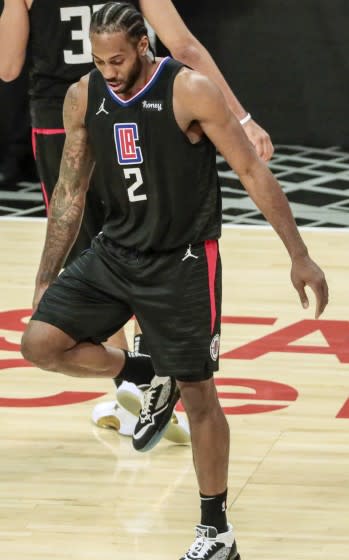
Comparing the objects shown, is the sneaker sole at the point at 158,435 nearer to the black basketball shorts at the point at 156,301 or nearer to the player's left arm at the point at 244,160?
the black basketball shorts at the point at 156,301

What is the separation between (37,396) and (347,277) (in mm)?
2206

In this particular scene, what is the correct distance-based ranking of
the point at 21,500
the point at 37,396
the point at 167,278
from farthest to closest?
the point at 37,396 < the point at 21,500 < the point at 167,278

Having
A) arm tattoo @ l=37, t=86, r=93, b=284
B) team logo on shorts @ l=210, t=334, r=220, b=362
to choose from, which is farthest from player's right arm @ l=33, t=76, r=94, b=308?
team logo on shorts @ l=210, t=334, r=220, b=362

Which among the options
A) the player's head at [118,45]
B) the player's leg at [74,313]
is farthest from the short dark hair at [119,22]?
the player's leg at [74,313]

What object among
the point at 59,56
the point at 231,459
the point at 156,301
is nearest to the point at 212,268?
the point at 156,301

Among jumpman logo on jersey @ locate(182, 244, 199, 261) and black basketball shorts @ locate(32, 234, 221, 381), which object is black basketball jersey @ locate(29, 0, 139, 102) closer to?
black basketball shorts @ locate(32, 234, 221, 381)

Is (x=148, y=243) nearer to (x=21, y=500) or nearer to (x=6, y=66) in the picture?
(x=21, y=500)

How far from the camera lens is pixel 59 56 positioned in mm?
5020

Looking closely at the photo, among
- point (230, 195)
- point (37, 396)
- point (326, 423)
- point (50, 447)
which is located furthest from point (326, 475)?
point (230, 195)

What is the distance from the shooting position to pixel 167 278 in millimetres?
3922

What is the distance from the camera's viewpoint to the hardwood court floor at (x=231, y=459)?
4152 mm

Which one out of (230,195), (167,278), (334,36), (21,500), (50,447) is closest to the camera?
(167,278)

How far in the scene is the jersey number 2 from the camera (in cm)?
386

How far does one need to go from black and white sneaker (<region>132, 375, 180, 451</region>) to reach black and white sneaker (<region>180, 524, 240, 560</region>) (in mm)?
681
